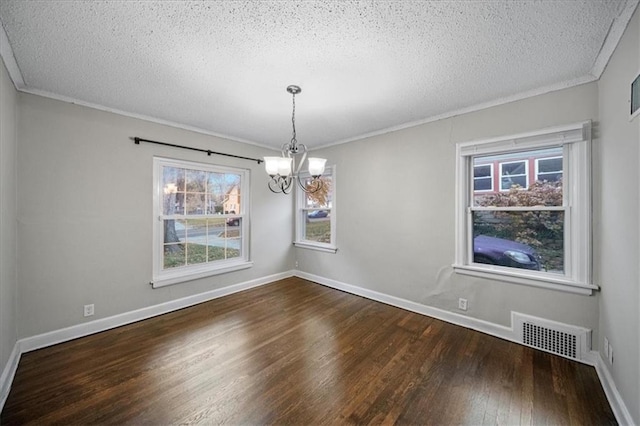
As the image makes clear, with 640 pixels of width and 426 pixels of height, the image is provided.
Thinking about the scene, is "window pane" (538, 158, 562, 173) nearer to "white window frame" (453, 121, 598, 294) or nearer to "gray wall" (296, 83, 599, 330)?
"white window frame" (453, 121, 598, 294)

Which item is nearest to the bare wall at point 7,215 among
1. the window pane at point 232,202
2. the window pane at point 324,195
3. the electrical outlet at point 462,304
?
the window pane at point 232,202

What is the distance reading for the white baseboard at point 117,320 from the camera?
235cm

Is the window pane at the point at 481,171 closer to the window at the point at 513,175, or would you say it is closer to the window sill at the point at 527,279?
the window at the point at 513,175

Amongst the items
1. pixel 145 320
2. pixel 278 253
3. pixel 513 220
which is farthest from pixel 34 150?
pixel 513 220

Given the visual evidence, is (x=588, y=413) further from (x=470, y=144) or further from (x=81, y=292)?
(x=81, y=292)

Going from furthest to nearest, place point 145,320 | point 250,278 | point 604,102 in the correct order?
point 250,278 → point 145,320 → point 604,102

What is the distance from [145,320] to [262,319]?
139cm

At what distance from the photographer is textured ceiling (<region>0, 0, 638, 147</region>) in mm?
1422

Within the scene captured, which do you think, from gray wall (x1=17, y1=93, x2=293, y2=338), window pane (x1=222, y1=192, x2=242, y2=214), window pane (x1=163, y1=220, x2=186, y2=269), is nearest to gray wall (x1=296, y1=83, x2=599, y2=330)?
window pane (x1=222, y1=192, x2=242, y2=214)

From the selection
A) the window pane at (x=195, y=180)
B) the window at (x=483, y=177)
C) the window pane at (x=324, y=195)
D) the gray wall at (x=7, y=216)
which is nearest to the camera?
the gray wall at (x=7, y=216)

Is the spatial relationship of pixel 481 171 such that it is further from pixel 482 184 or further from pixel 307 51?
pixel 307 51

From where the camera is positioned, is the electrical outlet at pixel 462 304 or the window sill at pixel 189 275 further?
the window sill at pixel 189 275

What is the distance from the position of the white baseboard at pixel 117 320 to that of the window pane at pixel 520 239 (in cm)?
341

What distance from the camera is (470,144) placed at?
2762 mm
